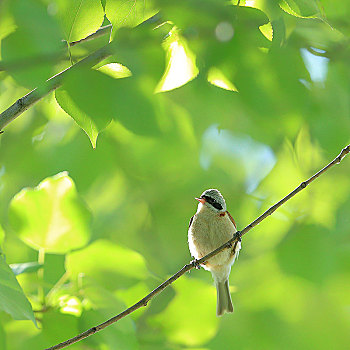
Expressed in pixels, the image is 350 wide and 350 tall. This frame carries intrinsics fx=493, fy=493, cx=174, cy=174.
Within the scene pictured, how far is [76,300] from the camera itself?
8.18 ft

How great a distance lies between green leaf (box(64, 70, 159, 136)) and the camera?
5.75 feet

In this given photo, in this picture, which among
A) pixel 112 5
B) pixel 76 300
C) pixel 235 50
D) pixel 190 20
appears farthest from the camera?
pixel 76 300

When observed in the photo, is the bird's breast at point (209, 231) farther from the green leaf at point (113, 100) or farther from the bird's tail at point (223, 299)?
the green leaf at point (113, 100)

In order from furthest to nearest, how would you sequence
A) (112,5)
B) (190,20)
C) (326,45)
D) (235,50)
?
(326,45), (235,50), (190,20), (112,5)

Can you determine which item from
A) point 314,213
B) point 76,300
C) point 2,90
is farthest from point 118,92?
point 314,213

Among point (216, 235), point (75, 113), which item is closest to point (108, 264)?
point (75, 113)

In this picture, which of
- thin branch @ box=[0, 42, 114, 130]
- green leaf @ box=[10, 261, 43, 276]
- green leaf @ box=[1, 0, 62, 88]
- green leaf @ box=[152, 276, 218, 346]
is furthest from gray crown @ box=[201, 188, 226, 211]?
green leaf @ box=[1, 0, 62, 88]

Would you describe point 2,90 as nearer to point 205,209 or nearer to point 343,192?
point 205,209

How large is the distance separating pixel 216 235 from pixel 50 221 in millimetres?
1664

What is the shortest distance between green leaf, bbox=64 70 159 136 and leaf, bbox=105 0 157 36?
24 centimetres

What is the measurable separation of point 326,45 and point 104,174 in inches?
84.7

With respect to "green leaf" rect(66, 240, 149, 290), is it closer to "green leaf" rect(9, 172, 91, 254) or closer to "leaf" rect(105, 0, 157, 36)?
"green leaf" rect(9, 172, 91, 254)

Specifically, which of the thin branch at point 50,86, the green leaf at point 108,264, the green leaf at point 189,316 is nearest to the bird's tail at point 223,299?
the green leaf at point 189,316

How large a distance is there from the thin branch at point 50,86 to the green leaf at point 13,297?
59 cm
